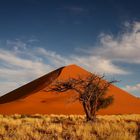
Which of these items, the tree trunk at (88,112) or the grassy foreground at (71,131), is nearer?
the grassy foreground at (71,131)

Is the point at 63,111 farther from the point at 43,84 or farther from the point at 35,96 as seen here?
the point at 43,84

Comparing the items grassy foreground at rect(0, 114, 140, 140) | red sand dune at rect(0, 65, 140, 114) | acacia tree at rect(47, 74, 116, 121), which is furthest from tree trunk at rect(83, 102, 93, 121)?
red sand dune at rect(0, 65, 140, 114)

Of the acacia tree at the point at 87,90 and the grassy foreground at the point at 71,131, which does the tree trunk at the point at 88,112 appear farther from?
the grassy foreground at the point at 71,131

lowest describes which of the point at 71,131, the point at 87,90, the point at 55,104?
the point at 71,131

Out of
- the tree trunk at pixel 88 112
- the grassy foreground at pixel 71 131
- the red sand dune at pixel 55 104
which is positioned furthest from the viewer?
the red sand dune at pixel 55 104

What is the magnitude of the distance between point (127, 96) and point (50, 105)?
1759 cm

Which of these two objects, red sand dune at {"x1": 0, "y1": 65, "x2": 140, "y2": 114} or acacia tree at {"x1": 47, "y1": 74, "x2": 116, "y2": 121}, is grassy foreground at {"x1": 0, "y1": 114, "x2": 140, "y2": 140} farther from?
red sand dune at {"x1": 0, "y1": 65, "x2": 140, "y2": 114}

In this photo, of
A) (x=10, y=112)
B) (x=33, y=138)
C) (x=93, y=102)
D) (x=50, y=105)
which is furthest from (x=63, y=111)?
(x=33, y=138)

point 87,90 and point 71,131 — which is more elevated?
point 87,90

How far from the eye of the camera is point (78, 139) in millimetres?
14023

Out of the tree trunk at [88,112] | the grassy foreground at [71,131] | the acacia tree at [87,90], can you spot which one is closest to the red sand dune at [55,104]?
the acacia tree at [87,90]

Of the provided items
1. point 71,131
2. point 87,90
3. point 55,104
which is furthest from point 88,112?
point 55,104

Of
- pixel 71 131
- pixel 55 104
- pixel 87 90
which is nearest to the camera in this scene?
pixel 71 131

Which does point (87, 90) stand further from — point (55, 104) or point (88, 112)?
point (55, 104)
